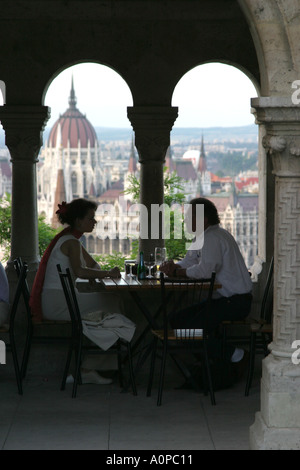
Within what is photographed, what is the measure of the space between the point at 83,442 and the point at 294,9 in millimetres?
2137

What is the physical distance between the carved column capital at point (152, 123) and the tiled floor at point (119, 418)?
216 centimetres

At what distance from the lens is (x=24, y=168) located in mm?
6578

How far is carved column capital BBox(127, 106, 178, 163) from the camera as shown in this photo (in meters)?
6.45

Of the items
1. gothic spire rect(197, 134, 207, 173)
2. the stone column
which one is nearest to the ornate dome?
gothic spire rect(197, 134, 207, 173)

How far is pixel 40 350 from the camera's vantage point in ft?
17.1

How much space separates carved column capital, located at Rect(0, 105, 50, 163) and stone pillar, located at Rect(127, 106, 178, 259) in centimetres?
72

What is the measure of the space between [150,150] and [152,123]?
0.71 ft

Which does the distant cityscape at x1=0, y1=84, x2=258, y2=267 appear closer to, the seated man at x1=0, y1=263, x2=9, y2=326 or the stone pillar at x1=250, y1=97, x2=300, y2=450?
the seated man at x1=0, y1=263, x2=9, y2=326

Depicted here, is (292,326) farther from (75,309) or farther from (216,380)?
(75,309)

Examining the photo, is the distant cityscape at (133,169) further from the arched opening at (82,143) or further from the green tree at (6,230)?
the green tree at (6,230)

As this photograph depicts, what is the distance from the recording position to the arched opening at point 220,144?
4208 cm

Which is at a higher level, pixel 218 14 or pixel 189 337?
pixel 218 14

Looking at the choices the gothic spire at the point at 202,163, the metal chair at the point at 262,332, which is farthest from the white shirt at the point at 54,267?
the gothic spire at the point at 202,163

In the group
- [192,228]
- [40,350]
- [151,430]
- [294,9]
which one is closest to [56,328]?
[40,350]
